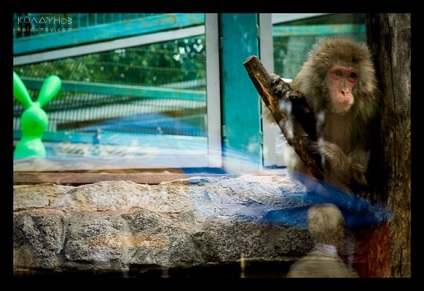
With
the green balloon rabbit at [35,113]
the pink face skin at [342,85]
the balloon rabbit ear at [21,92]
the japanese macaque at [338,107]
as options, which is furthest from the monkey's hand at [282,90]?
the balloon rabbit ear at [21,92]

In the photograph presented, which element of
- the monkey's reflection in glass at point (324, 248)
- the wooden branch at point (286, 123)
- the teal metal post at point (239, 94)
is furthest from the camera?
the teal metal post at point (239, 94)

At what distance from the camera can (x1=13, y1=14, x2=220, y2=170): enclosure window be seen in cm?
410

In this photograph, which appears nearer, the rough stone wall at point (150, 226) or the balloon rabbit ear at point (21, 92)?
the rough stone wall at point (150, 226)

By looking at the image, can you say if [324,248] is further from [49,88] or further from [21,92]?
[21,92]

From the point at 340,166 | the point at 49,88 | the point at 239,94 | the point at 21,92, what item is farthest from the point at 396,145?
the point at 21,92

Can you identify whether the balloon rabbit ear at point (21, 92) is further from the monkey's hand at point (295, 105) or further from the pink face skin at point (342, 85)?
the pink face skin at point (342, 85)

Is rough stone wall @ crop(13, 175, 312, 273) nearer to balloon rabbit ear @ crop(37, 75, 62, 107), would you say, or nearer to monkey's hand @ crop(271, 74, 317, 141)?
monkey's hand @ crop(271, 74, 317, 141)

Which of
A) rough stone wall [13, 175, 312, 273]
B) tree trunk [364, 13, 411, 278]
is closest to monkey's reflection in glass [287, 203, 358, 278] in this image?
rough stone wall [13, 175, 312, 273]

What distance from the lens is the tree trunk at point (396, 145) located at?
3248 millimetres

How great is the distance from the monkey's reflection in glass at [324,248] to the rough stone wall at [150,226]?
0.08 m

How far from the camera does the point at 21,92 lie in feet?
13.4
